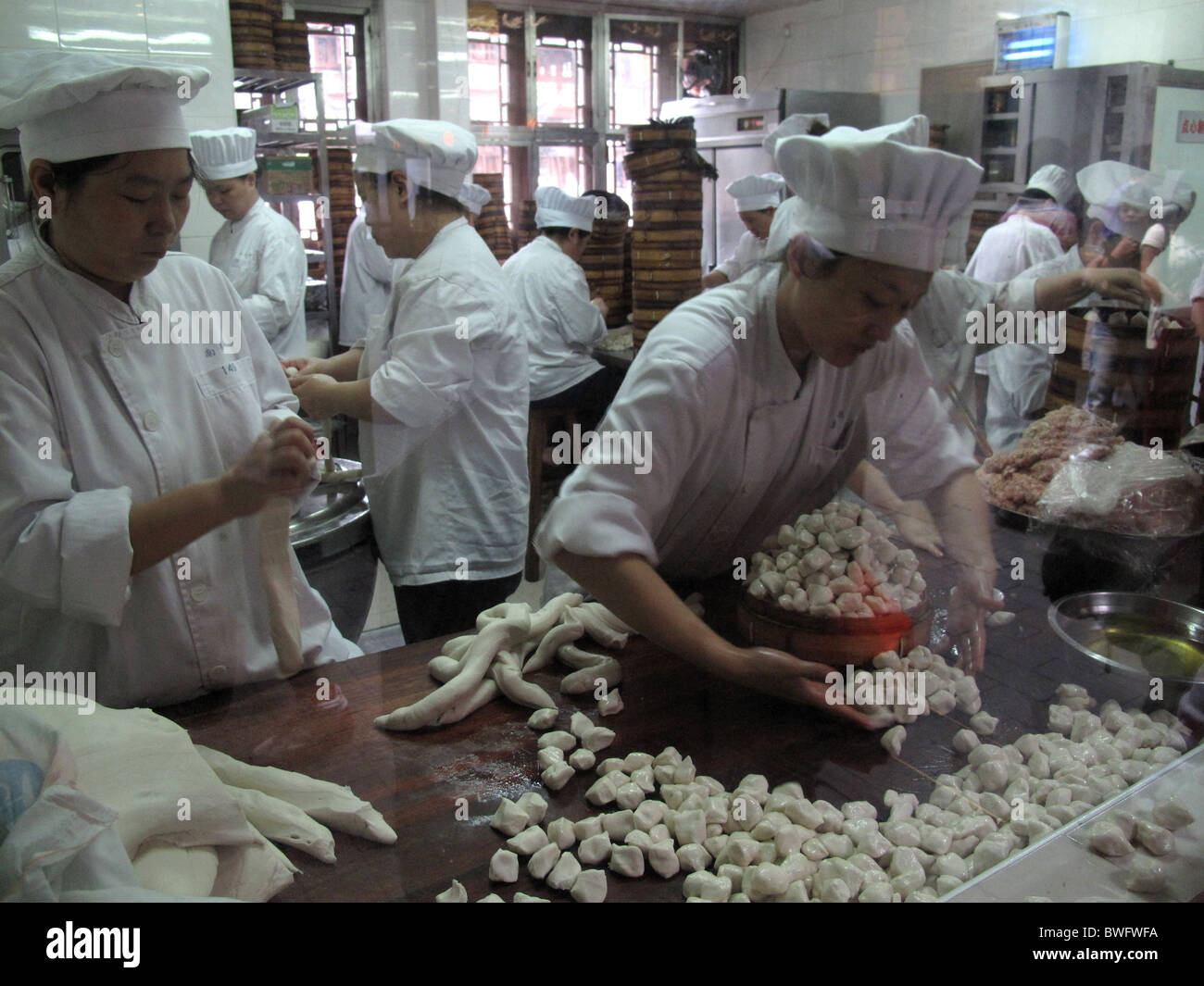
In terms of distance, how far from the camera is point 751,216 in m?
1.11

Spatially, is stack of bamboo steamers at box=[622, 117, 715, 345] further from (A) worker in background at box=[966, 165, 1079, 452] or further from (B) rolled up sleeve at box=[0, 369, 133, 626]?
(B) rolled up sleeve at box=[0, 369, 133, 626]

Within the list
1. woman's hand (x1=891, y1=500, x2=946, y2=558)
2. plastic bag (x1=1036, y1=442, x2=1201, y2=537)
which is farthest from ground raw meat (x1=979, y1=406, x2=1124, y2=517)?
woman's hand (x1=891, y1=500, x2=946, y2=558)

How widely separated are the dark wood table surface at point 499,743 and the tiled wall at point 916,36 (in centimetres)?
62

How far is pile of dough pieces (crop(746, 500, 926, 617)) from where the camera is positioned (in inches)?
39.8

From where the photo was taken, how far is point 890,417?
3.97ft

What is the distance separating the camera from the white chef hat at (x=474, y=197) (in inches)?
51.3

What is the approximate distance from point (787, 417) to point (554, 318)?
0.75 m

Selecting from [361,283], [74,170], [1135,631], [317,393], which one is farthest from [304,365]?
[1135,631]

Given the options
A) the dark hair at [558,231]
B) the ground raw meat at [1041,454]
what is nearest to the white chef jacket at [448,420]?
the dark hair at [558,231]

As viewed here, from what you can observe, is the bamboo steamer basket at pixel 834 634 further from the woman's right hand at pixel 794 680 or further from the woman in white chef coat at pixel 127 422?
the woman in white chef coat at pixel 127 422

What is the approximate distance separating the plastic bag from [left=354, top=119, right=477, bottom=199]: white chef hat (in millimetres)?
985

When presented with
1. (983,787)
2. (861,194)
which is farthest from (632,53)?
(983,787)
